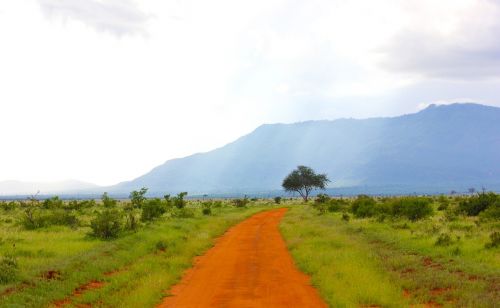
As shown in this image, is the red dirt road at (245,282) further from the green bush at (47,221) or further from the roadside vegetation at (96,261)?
the green bush at (47,221)

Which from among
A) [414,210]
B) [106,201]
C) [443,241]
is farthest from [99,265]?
[106,201]

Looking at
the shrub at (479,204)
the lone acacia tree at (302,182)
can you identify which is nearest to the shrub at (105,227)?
the shrub at (479,204)

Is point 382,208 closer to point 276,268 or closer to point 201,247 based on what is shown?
point 201,247

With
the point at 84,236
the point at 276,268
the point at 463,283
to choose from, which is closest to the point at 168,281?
the point at 276,268

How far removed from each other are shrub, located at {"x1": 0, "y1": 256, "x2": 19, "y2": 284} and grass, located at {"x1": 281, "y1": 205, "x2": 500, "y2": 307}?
9.80m

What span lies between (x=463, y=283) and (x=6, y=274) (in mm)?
14370

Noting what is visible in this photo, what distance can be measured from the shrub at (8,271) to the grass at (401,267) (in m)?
9.80

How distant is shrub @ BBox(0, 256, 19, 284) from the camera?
53.8 ft

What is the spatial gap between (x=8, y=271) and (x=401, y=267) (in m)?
13.6

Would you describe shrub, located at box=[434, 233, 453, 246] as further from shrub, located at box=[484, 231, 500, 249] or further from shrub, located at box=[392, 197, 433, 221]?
shrub, located at box=[392, 197, 433, 221]

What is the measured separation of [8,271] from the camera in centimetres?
1675

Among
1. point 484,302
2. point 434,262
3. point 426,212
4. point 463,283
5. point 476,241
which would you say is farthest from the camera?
point 426,212

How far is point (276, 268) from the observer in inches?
776

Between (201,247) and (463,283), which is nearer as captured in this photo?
(463,283)
